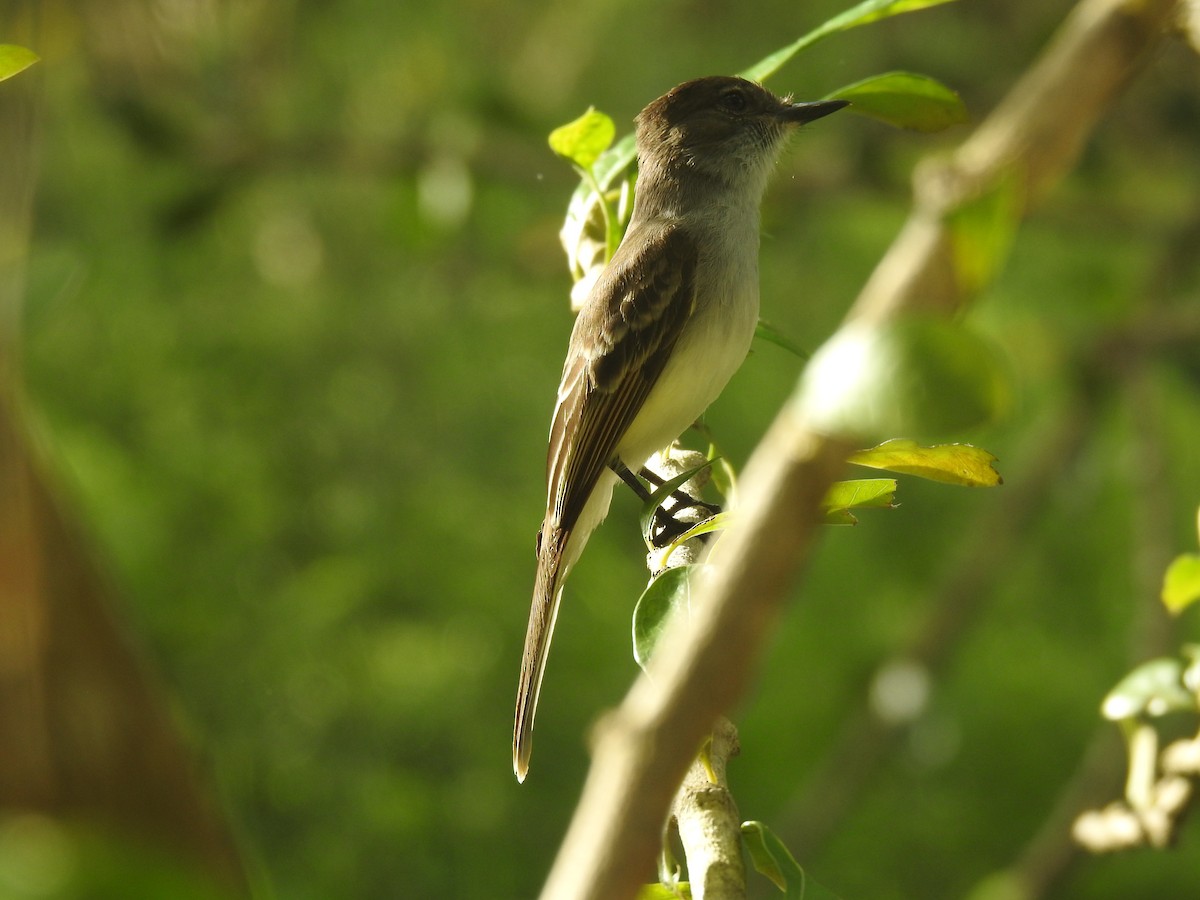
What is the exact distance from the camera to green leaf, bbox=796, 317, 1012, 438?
11.9 inches

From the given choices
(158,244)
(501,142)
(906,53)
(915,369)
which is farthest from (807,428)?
(906,53)

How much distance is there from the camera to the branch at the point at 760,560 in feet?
0.93

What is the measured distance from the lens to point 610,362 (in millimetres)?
1320

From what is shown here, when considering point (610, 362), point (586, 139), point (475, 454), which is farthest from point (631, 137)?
point (475, 454)

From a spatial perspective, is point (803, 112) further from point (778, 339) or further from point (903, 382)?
point (903, 382)

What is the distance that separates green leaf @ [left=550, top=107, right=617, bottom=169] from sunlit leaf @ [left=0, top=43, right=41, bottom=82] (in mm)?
404

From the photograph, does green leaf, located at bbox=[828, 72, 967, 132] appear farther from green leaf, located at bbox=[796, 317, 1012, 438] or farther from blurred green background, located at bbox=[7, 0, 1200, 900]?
blurred green background, located at bbox=[7, 0, 1200, 900]

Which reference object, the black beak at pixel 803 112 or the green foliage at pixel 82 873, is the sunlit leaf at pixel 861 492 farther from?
the black beak at pixel 803 112

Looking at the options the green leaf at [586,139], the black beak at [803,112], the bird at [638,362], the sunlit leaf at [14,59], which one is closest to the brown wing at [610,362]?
the bird at [638,362]

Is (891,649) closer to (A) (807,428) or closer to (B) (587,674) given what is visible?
(B) (587,674)

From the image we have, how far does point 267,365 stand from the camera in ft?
8.52

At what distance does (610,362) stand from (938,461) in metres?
0.69

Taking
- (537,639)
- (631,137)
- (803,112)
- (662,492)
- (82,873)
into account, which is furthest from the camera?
(803,112)

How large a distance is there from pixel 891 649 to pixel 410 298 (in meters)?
1.24
